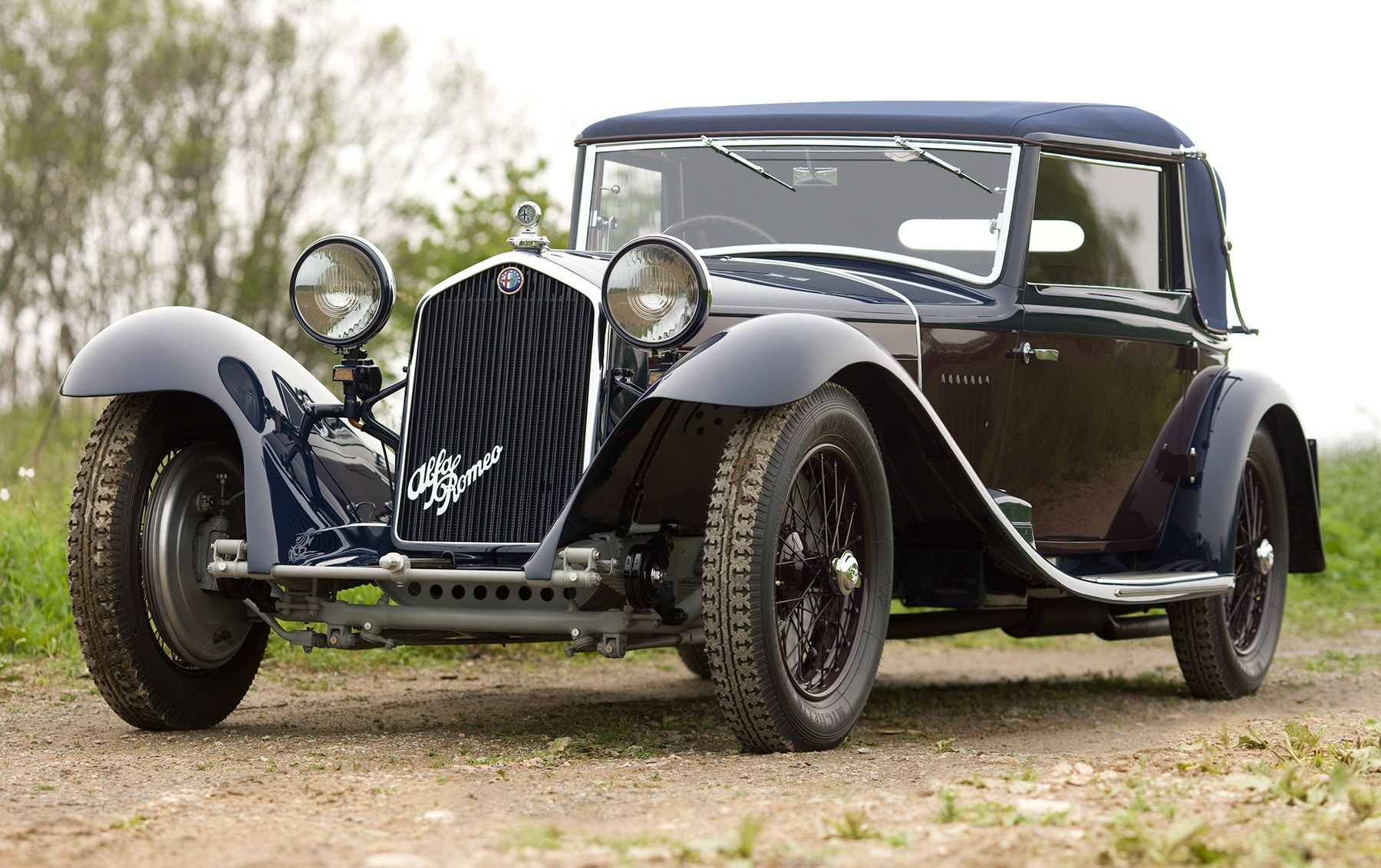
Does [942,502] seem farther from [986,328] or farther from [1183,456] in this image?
[1183,456]

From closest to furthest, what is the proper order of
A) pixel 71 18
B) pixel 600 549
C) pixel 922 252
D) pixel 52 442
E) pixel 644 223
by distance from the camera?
pixel 600 549 → pixel 922 252 → pixel 644 223 → pixel 52 442 → pixel 71 18

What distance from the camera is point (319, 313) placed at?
14.9 feet

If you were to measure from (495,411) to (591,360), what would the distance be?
0.32 metres

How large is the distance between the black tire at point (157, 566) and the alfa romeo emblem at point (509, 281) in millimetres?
1022

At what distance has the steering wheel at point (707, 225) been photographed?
5367mm

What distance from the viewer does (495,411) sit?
4.21 meters

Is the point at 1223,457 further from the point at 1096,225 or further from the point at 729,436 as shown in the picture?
the point at 729,436

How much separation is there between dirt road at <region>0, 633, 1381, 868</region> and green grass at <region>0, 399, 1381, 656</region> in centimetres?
53

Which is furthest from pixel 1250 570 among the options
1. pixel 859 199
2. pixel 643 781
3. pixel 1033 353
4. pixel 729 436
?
pixel 643 781

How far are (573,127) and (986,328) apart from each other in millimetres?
8056

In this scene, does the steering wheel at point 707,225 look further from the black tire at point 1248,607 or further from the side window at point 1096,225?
the black tire at point 1248,607

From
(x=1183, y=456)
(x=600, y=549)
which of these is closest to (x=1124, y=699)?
(x=1183, y=456)

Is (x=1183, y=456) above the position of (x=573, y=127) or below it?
below

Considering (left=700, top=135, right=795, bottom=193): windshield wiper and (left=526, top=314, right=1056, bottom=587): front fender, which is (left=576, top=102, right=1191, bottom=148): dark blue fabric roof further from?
(left=526, top=314, right=1056, bottom=587): front fender
